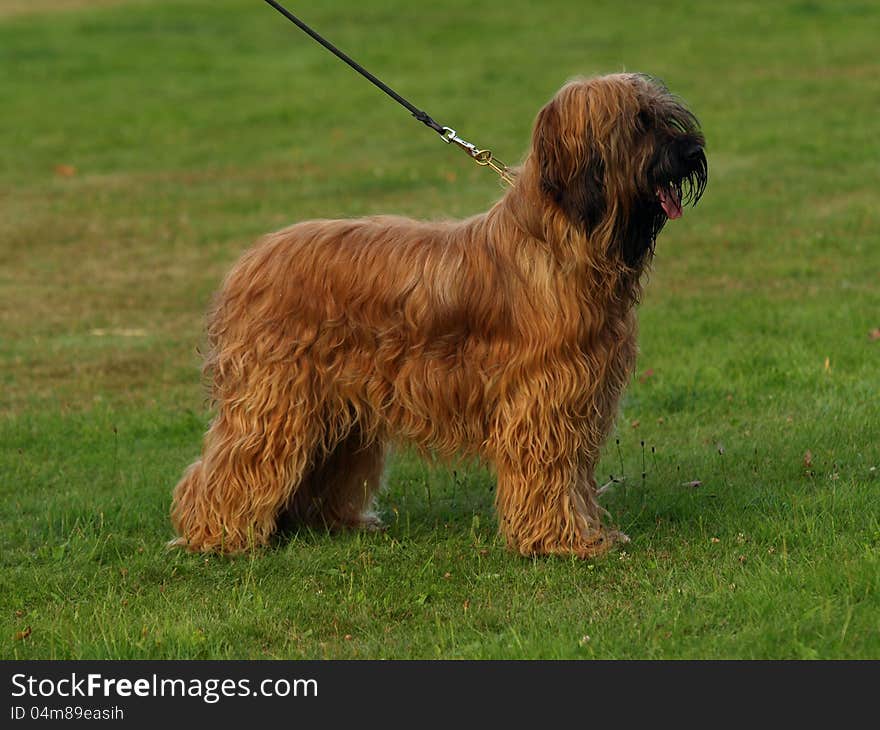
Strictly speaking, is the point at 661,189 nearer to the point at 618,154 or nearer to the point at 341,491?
the point at 618,154

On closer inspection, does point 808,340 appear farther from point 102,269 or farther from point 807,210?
point 102,269

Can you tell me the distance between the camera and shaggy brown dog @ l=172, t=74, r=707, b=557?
5.93 meters

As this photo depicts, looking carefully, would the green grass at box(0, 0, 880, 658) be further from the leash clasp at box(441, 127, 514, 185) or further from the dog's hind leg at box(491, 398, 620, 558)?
→ the leash clasp at box(441, 127, 514, 185)

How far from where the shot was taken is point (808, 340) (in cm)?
988

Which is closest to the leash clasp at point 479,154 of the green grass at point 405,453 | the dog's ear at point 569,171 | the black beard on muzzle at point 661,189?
the dog's ear at point 569,171

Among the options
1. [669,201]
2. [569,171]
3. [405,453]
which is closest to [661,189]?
[669,201]

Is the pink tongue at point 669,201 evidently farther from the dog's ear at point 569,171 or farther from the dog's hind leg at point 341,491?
the dog's hind leg at point 341,491

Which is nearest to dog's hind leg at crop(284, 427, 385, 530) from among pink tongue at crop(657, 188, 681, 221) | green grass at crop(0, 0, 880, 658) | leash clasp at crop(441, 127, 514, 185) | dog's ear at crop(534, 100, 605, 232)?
green grass at crop(0, 0, 880, 658)

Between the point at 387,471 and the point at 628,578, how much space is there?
1.74m

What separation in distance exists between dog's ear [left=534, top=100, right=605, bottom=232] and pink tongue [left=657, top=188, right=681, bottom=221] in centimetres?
24

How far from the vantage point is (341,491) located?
23.3 ft

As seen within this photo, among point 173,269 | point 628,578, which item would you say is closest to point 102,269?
point 173,269

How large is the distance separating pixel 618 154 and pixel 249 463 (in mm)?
2222

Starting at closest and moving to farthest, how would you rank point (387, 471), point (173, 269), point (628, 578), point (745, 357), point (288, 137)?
point (628, 578) → point (387, 471) → point (745, 357) → point (173, 269) → point (288, 137)
